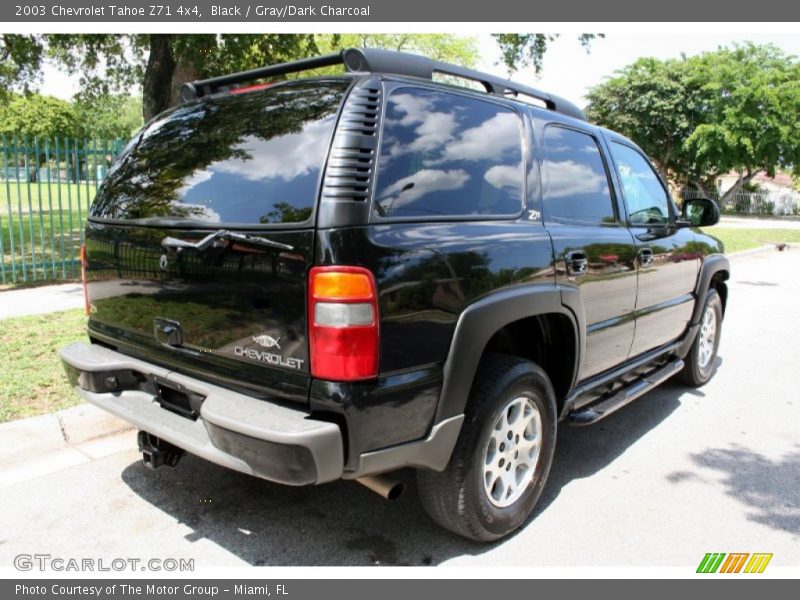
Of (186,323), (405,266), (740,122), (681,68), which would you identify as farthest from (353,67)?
(681,68)

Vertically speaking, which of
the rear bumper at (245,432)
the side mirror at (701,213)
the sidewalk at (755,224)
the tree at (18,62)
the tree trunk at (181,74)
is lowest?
the rear bumper at (245,432)

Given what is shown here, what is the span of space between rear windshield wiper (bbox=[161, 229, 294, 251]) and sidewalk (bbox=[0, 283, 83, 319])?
491 centimetres

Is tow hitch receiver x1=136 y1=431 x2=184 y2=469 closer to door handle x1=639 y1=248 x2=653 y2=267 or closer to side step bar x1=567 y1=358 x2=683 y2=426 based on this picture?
side step bar x1=567 y1=358 x2=683 y2=426

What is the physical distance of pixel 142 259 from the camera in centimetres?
286

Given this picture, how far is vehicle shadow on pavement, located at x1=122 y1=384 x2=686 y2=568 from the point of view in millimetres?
2902

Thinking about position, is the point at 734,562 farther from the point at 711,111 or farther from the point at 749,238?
the point at 711,111

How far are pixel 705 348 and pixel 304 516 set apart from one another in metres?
4.08

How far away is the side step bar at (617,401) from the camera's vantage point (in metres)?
3.52

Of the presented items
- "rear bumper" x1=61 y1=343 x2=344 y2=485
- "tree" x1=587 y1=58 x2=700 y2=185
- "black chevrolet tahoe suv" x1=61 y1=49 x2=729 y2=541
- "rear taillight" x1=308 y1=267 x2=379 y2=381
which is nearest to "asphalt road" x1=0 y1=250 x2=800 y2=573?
"black chevrolet tahoe suv" x1=61 y1=49 x2=729 y2=541

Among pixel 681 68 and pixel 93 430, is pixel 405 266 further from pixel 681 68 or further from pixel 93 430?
pixel 681 68

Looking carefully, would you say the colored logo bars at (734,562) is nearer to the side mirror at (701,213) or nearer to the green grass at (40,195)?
the side mirror at (701,213)

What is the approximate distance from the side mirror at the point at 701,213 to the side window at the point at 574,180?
4.26 feet

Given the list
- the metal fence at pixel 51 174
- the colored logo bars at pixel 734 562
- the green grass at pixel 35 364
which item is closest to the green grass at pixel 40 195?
the metal fence at pixel 51 174

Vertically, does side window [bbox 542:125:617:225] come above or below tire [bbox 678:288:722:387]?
above
